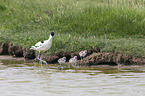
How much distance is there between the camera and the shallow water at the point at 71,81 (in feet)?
21.9

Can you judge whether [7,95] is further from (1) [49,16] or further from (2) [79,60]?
(1) [49,16]

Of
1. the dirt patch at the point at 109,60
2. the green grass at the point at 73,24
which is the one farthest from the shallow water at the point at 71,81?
the green grass at the point at 73,24

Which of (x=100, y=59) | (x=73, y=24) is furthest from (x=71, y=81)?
(x=73, y=24)

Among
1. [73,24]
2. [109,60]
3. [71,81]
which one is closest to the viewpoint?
[71,81]

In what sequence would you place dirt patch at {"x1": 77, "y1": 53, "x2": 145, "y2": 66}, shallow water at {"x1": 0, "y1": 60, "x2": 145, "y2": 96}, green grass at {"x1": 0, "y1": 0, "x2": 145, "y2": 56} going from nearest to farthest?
shallow water at {"x1": 0, "y1": 60, "x2": 145, "y2": 96}, dirt patch at {"x1": 77, "y1": 53, "x2": 145, "y2": 66}, green grass at {"x1": 0, "y1": 0, "x2": 145, "y2": 56}

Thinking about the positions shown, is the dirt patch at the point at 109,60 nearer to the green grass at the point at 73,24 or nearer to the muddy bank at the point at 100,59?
the muddy bank at the point at 100,59

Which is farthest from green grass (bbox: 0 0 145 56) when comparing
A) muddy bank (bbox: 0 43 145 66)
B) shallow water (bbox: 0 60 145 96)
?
shallow water (bbox: 0 60 145 96)

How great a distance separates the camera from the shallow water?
21.9 feet

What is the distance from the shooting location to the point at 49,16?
717 inches

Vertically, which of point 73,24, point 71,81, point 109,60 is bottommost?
point 71,81

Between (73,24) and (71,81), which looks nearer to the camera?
(71,81)

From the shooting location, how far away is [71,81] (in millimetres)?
7938

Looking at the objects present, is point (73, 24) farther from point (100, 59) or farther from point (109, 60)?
point (109, 60)

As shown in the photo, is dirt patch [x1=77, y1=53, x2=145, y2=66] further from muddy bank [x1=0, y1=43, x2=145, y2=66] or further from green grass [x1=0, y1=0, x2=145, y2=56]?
green grass [x1=0, y1=0, x2=145, y2=56]
